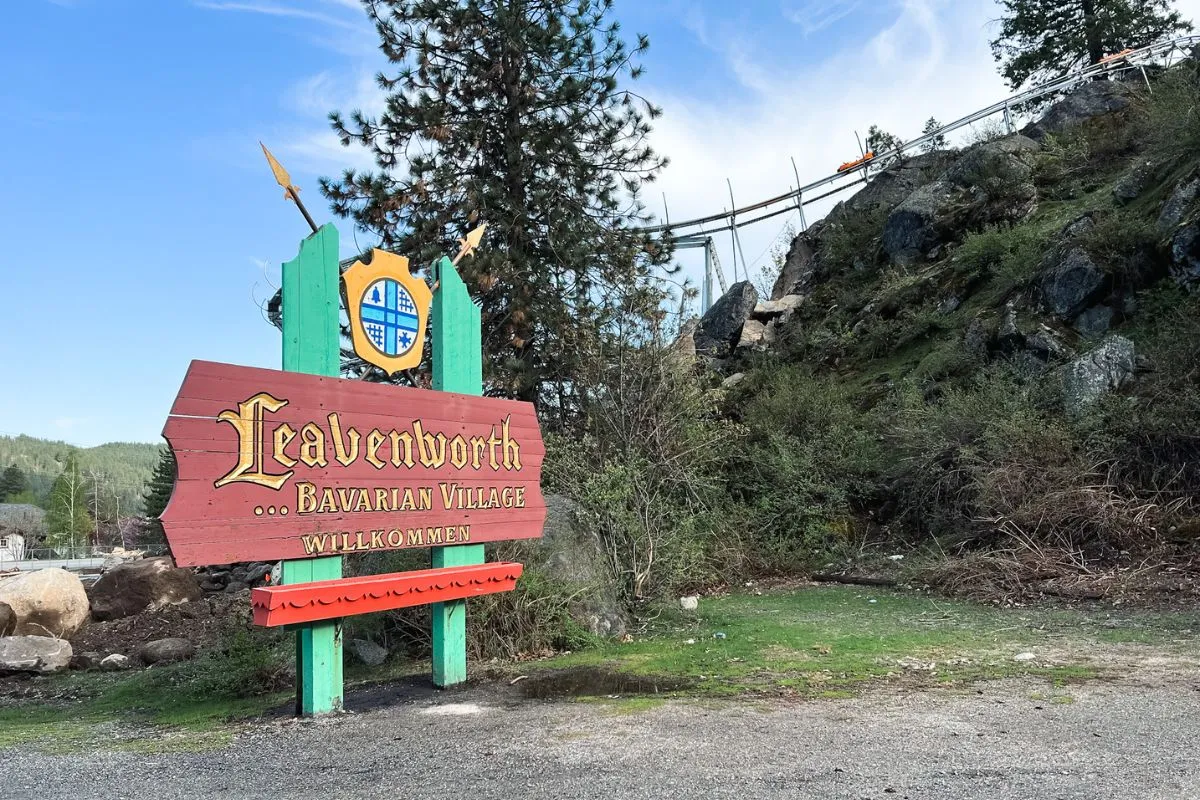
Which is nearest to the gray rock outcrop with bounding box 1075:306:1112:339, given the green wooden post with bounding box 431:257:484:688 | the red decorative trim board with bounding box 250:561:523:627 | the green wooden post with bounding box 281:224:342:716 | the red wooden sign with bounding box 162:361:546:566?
the red wooden sign with bounding box 162:361:546:566

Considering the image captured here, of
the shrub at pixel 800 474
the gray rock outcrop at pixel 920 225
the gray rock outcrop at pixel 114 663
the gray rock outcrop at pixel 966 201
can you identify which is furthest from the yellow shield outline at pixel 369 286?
the gray rock outcrop at pixel 920 225

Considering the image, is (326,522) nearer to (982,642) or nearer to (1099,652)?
(982,642)

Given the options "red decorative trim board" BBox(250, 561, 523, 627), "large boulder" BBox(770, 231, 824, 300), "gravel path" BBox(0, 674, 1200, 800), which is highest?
"large boulder" BBox(770, 231, 824, 300)

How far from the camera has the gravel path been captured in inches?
129

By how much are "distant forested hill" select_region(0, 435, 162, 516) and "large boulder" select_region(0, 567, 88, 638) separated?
4515 inches

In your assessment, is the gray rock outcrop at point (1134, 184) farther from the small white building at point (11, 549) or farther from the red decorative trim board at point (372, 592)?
the small white building at point (11, 549)

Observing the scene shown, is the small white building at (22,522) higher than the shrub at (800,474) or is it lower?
higher

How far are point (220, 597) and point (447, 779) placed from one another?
1229 cm

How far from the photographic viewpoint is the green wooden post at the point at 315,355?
505 cm

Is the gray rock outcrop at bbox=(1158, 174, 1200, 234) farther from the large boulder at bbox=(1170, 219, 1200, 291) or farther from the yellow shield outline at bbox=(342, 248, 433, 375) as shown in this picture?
the yellow shield outline at bbox=(342, 248, 433, 375)

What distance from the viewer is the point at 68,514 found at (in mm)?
69562

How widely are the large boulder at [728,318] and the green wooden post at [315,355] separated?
1816 cm

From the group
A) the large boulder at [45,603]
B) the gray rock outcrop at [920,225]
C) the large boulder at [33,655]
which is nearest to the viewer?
the large boulder at [33,655]

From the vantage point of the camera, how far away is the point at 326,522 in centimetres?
515
